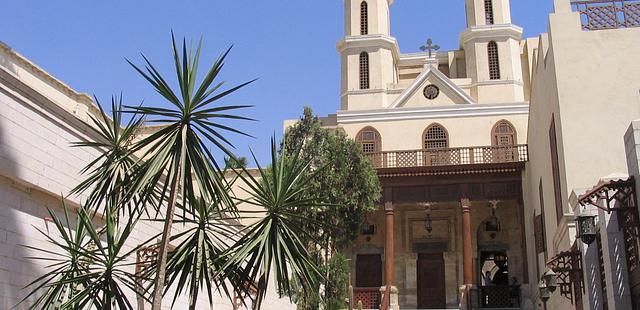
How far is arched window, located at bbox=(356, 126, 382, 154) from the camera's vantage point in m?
27.0

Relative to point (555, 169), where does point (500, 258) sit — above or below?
below

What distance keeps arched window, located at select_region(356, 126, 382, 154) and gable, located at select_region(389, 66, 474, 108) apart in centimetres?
147

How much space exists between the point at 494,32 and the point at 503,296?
1202 centimetres

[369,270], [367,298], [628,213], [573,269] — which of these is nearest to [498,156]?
[369,270]

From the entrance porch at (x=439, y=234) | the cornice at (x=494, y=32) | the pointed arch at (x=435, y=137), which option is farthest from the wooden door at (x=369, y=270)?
the cornice at (x=494, y=32)

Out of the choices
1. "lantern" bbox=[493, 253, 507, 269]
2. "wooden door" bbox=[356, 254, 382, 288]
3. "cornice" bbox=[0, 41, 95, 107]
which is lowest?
"wooden door" bbox=[356, 254, 382, 288]

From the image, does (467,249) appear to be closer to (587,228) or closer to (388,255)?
(388,255)

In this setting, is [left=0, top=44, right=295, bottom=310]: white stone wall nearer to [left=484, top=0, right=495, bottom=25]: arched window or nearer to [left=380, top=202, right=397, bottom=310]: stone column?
[left=380, top=202, right=397, bottom=310]: stone column

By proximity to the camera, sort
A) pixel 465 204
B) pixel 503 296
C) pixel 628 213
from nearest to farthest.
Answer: pixel 628 213
pixel 503 296
pixel 465 204

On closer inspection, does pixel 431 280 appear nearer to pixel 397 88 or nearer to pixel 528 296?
pixel 528 296

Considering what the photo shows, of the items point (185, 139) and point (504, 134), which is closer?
point (185, 139)

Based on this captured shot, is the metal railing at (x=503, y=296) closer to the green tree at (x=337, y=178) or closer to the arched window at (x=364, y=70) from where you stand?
the green tree at (x=337, y=178)

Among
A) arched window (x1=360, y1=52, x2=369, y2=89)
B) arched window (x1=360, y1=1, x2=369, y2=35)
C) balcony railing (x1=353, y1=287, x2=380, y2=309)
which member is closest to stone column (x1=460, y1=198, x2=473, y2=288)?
balcony railing (x1=353, y1=287, x2=380, y2=309)

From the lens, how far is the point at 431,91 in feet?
93.6
